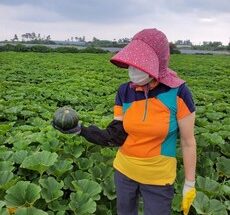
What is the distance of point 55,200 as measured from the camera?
3529 millimetres

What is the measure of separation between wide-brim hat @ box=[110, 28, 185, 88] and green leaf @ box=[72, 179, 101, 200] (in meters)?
1.34

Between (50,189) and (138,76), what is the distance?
4.82ft

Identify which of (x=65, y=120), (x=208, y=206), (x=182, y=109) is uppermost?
(x=182, y=109)

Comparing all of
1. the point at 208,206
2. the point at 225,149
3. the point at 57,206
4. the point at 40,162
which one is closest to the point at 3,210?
the point at 57,206

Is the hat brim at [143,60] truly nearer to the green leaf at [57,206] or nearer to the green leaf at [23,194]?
the green leaf at [23,194]

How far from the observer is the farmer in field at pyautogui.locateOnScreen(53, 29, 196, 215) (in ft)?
8.37

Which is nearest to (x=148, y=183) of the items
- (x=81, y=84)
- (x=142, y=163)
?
(x=142, y=163)

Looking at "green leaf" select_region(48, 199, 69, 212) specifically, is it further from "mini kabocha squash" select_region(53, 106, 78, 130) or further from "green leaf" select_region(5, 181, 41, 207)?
"mini kabocha squash" select_region(53, 106, 78, 130)

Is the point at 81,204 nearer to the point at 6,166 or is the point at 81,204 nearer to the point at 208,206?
the point at 6,166

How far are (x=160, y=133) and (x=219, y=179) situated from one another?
215 centimetres

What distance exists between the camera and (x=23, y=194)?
3254mm

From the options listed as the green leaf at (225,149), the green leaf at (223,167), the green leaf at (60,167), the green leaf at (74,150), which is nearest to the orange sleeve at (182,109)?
the green leaf at (60,167)

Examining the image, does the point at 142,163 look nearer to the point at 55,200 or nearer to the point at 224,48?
the point at 55,200

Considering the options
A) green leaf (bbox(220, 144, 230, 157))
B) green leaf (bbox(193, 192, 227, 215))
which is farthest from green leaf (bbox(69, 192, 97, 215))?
green leaf (bbox(220, 144, 230, 157))
